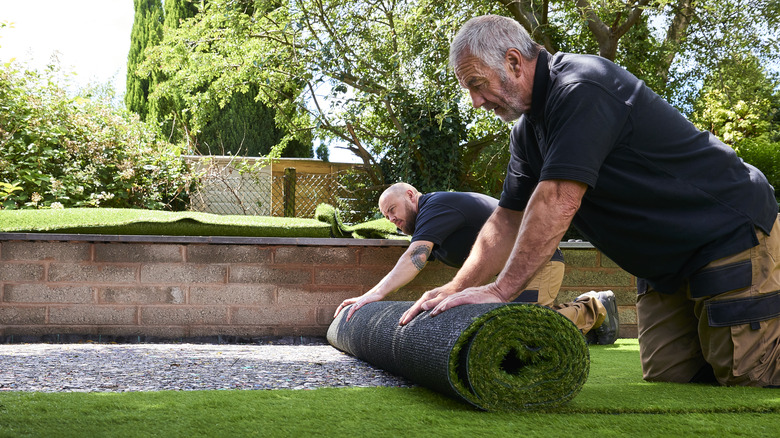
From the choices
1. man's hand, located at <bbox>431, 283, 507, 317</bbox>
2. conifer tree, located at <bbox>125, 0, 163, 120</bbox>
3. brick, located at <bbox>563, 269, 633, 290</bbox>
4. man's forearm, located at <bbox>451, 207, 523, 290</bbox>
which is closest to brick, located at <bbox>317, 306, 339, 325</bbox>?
brick, located at <bbox>563, 269, 633, 290</bbox>

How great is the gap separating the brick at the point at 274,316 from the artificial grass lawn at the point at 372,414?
8.05 feet

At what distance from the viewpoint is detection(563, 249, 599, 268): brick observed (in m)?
5.06

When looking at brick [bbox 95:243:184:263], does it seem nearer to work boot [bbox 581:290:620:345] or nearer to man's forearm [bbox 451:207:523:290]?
man's forearm [bbox 451:207:523:290]

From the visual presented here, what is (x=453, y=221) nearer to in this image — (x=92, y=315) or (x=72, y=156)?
(x=92, y=315)

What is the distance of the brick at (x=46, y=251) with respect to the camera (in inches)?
172

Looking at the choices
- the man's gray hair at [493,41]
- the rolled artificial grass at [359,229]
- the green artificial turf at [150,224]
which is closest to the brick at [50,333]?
the green artificial turf at [150,224]

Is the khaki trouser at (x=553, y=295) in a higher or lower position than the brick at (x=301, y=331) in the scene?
higher

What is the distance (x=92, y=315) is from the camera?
446cm

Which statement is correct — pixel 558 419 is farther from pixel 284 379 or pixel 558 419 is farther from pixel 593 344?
pixel 593 344

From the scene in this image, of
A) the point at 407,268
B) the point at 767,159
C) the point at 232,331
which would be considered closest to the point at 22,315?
the point at 232,331

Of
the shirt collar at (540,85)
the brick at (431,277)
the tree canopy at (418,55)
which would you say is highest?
the tree canopy at (418,55)

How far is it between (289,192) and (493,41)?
7461 mm

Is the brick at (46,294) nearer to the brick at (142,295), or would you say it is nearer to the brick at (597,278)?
the brick at (142,295)

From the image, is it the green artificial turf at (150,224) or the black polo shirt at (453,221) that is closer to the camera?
the black polo shirt at (453,221)
